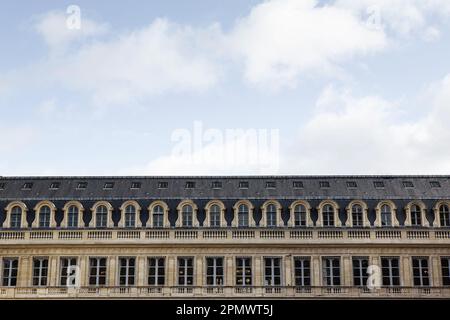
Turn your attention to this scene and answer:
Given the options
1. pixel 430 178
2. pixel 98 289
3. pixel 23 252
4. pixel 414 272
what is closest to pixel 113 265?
pixel 98 289

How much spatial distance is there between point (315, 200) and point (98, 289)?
1857 centimetres

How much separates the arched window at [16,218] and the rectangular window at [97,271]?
6637 millimetres

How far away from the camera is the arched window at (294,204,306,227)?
59.5m

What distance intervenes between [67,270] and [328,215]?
21021mm

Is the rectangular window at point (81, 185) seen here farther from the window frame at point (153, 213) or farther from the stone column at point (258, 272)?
the stone column at point (258, 272)

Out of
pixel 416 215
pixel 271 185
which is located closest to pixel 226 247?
pixel 271 185

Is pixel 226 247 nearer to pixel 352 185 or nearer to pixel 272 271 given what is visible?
pixel 272 271

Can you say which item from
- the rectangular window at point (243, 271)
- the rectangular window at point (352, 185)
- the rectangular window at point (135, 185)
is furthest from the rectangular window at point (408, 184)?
the rectangular window at point (135, 185)

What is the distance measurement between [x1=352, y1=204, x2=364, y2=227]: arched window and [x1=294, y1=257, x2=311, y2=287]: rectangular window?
193 inches

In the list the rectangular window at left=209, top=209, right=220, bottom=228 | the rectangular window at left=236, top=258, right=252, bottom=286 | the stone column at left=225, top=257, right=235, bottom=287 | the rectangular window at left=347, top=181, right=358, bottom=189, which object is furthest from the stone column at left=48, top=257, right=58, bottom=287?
the rectangular window at left=347, top=181, right=358, bottom=189

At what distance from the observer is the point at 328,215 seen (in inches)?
2347

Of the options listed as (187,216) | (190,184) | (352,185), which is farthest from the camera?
(190,184)

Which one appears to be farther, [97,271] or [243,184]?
[243,184]

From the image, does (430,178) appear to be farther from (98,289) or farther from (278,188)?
(98,289)
